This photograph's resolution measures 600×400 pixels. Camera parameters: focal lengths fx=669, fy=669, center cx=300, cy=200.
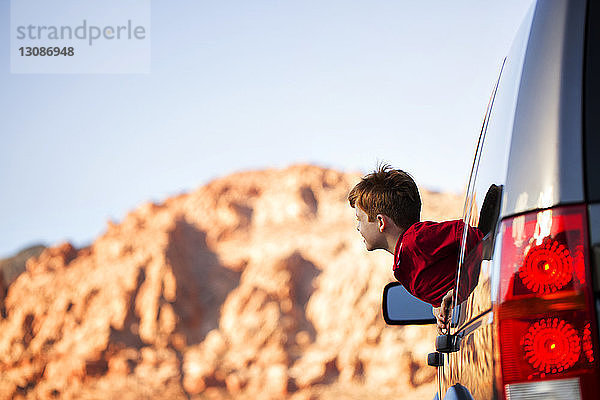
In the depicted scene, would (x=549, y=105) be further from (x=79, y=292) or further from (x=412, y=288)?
(x=79, y=292)

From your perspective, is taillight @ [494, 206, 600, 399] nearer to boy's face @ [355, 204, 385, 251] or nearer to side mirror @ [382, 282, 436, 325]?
boy's face @ [355, 204, 385, 251]

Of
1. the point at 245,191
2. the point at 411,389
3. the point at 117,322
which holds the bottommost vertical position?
the point at 411,389

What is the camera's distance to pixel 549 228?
1108mm

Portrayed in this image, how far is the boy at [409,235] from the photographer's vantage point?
187 centimetres

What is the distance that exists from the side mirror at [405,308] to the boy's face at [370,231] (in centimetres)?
30

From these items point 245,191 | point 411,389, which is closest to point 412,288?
point 411,389

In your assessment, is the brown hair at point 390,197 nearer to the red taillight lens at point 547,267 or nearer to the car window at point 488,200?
the car window at point 488,200

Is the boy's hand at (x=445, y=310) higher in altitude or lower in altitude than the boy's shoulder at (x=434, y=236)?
lower

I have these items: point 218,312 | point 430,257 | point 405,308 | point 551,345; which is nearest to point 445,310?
point 430,257

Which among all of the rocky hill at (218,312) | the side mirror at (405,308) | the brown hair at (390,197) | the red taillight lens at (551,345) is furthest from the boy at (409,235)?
the rocky hill at (218,312)

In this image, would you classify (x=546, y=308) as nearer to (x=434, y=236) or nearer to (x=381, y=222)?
(x=434, y=236)

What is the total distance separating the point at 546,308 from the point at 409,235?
32.2 inches

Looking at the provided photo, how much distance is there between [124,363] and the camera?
26.9m

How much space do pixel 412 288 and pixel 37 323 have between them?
31338 mm
